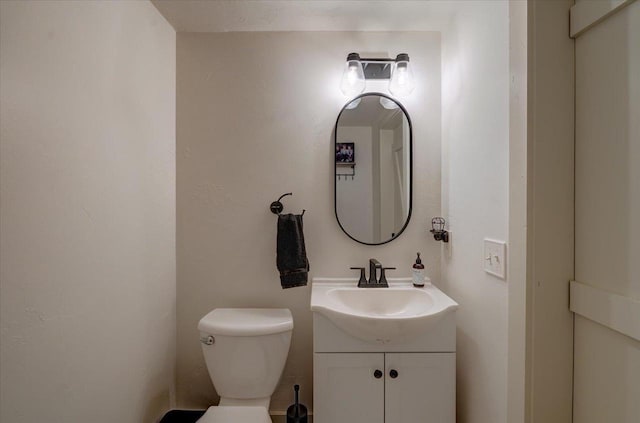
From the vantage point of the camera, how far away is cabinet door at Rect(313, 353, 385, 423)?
1287 millimetres

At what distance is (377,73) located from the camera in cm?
163

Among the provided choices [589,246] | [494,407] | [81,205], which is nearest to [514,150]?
[589,246]

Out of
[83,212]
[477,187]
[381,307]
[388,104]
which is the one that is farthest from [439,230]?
[83,212]

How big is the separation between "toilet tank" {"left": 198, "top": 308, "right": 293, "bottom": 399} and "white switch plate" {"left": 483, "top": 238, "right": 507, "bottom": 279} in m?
0.87

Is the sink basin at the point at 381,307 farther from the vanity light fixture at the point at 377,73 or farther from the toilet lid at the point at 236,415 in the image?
the vanity light fixture at the point at 377,73

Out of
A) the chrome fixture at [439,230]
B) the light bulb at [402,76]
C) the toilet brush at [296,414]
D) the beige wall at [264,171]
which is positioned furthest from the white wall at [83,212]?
the chrome fixture at [439,230]

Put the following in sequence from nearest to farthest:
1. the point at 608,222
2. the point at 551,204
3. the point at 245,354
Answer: the point at 608,222 < the point at 551,204 < the point at 245,354

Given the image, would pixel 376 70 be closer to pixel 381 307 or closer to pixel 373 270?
pixel 373 270

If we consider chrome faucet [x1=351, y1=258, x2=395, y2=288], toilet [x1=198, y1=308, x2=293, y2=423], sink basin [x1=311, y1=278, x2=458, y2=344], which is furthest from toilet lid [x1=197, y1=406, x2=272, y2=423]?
chrome faucet [x1=351, y1=258, x2=395, y2=288]

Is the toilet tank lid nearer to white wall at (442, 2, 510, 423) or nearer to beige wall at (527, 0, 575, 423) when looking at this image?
white wall at (442, 2, 510, 423)

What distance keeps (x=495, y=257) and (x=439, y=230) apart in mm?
501

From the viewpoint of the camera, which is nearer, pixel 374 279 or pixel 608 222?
pixel 608 222

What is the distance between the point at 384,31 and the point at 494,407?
174 cm

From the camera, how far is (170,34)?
1.62m
